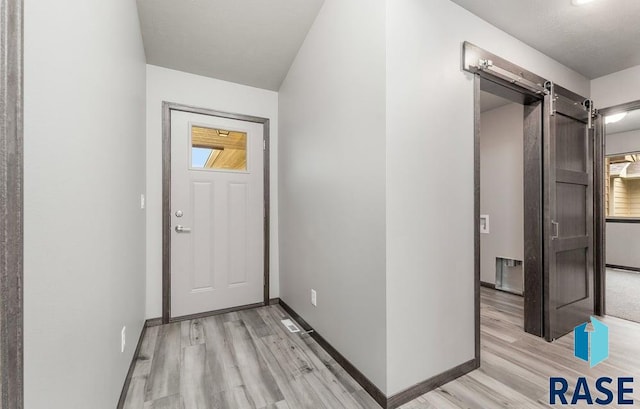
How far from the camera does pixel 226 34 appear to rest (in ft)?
7.43

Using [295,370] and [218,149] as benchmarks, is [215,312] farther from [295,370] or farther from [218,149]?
[218,149]

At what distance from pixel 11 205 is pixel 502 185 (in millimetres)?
4226

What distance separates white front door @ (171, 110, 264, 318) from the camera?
2715 millimetres

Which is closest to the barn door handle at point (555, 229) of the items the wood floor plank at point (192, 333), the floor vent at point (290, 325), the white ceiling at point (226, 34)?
the floor vent at point (290, 325)

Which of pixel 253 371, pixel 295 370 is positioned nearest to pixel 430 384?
pixel 295 370

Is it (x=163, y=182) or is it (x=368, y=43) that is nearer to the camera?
(x=368, y=43)

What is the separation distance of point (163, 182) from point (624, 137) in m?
7.61

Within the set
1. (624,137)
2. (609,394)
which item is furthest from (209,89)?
(624,137)

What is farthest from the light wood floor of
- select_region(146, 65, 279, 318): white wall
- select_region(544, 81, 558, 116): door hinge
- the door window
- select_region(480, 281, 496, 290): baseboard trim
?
select_region(544, 81, 558, 116): door hinge

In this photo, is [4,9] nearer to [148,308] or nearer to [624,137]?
[148,308]

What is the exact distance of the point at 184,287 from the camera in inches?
107

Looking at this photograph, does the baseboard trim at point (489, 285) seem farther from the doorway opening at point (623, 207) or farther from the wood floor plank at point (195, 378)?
the wood floor plank at point (195, 378)

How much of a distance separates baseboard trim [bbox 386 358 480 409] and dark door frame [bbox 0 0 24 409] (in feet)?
5.12

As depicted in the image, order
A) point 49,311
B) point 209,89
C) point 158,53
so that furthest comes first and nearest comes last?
point 209,89, point 158,53, point 49,311
